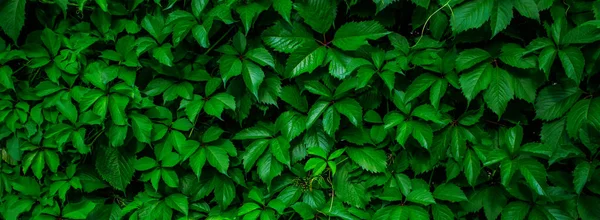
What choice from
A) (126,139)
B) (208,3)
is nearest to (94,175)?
(126,139)

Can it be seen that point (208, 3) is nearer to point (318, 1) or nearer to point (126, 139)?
point (318, 1)

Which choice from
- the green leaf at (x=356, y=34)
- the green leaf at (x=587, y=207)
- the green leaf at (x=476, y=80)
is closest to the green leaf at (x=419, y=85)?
the green leaf at (x=476, y=80)

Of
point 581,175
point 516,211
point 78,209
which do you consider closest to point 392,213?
point 516,211

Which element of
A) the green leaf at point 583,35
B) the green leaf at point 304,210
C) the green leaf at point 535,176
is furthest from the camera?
the green leaf at point 304,210

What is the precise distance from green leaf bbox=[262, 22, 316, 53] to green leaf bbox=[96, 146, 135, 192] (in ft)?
2.61

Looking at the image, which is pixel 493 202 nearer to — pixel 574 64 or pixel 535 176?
pixel 535 176

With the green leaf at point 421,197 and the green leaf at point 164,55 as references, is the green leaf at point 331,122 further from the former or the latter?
the green leaf at point 164,55

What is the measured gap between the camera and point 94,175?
2.06 m

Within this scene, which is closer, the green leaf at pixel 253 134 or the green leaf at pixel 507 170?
the green leaf at pixel 507 170

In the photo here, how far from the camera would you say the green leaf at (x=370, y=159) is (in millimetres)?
1843

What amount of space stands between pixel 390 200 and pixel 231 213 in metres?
0.69

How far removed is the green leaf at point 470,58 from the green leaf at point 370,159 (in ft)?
1.50

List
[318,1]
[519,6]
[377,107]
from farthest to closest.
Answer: [377,107], [318,1], [519,6]

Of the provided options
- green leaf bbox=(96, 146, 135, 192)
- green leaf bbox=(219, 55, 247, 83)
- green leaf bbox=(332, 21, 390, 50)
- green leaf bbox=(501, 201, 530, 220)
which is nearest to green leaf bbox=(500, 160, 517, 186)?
green leaf bbox=(501, 201, 530, 220)
